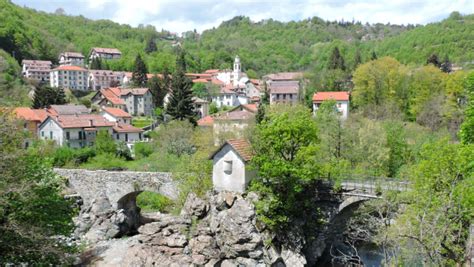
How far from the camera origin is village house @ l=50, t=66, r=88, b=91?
310 feet

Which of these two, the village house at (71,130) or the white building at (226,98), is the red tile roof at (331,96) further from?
the village house at (71,130)

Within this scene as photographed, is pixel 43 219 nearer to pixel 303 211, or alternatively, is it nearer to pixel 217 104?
pixel 303 211

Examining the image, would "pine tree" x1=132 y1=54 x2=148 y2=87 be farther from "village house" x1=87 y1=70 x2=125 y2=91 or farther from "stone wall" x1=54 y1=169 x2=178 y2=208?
"stone wall" x1=54 y1=169 x2=178 y2=208

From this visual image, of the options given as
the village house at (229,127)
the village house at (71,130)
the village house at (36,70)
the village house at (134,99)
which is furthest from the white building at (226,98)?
the village house at (36,70)

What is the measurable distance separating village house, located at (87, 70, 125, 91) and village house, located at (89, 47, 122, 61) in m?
23.7

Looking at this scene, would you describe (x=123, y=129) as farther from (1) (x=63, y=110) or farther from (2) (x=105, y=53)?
(2) (x=105, y=53)

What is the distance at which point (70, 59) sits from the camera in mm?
114375

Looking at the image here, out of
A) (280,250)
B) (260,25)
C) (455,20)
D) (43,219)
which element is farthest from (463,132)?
(260,25)

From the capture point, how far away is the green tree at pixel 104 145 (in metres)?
49.3

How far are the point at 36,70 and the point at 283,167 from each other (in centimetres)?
9182

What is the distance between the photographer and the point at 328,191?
2434 centimetres

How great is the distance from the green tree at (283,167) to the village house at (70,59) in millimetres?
102118

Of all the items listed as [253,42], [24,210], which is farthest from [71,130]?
[253,42]

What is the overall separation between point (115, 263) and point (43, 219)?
24.1 feet
